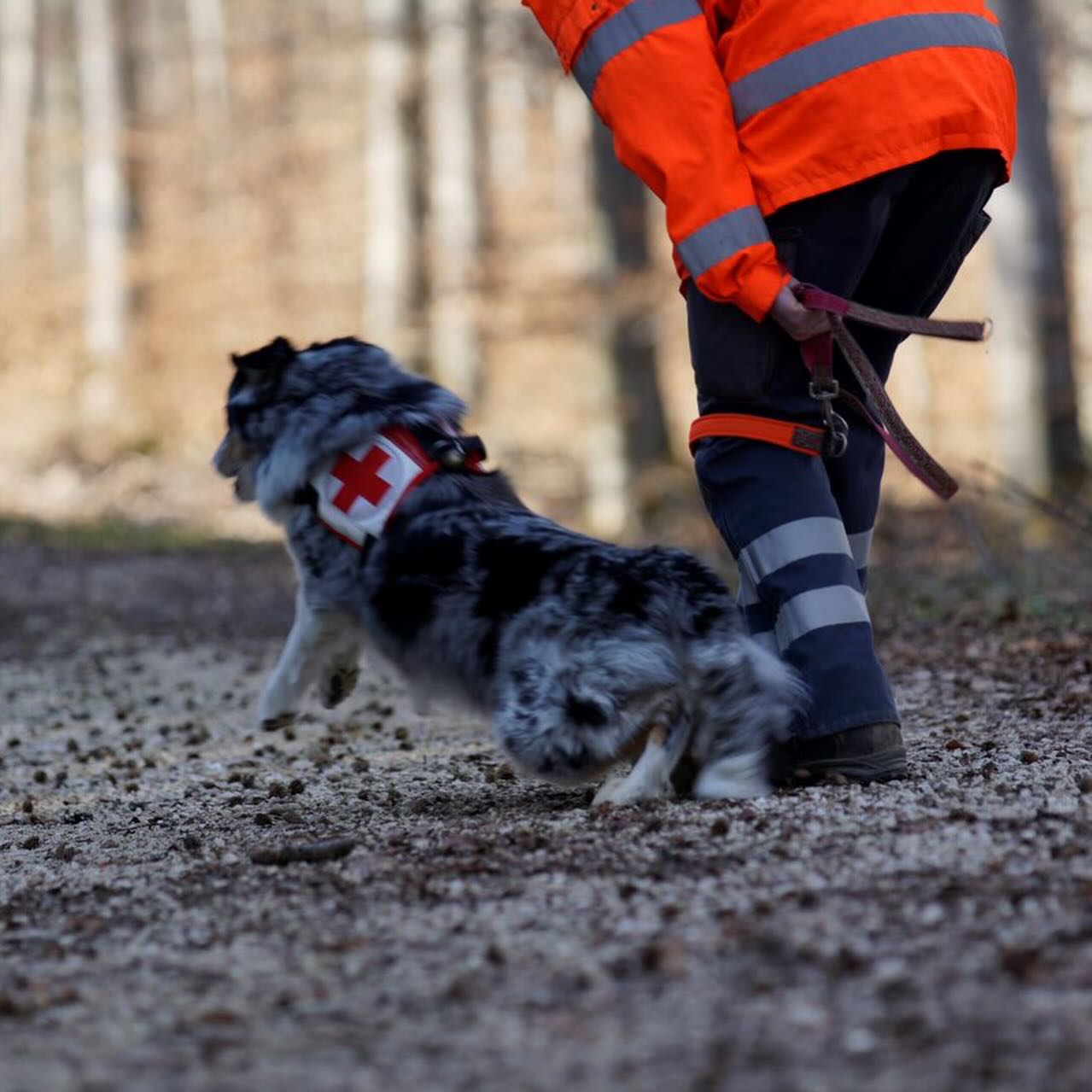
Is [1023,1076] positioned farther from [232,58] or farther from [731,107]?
[232,58]

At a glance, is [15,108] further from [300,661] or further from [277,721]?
[300,661]

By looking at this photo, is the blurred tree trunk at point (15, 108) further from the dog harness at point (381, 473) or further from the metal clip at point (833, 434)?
the metal clip at point (833, 434)

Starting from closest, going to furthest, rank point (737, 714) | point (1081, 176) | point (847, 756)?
point (737, 714)
point (847, 756)
point (1081, 176)

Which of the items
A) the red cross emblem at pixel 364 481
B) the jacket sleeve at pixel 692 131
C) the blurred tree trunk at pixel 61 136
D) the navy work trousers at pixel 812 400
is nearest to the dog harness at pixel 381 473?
the red cross emblem at pixel 364 481

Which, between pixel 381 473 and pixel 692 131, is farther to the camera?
pixel 381 473

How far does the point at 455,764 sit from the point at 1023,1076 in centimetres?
289

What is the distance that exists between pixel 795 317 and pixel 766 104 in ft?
1.59

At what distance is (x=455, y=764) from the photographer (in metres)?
4.73

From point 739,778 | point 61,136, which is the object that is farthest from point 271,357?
point 61,136

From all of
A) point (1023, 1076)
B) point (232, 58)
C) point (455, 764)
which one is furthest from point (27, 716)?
point (232, 58)

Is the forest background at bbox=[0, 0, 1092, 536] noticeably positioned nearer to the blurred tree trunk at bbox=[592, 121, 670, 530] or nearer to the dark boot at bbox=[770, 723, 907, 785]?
the blurred tree trunk at bbox=[592, 121, 670, 530]

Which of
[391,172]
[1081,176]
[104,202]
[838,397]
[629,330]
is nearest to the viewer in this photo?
[838,397]

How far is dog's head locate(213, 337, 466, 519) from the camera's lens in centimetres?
416

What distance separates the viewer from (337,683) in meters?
4.46
